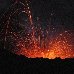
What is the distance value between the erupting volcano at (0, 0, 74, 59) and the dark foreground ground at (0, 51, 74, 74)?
6828 mm

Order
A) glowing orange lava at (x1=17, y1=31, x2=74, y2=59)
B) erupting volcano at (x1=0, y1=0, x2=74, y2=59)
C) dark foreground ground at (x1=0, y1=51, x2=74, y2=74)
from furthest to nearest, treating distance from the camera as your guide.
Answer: erupting volcano at (x1=0, y1=0, x2=74, y2=59) < glowing orange lava at (x1=17, y1=31, x2=74, y2=59) < dark foreground ground at (x1=0, y1=51, x2=74, y2=74)

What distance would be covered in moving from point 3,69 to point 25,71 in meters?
0.85

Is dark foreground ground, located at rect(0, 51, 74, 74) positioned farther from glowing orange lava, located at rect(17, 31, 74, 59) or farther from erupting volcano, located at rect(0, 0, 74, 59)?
erupting volcano, located at rect(0, 0, 74, 59)

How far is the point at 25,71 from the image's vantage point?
39.3 feet

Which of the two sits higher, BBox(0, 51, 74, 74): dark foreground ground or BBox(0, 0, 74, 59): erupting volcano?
BBox(0, 0, 74, 59): erupting volcano

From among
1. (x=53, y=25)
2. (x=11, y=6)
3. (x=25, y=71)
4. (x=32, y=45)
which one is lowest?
(x=25, y=71)

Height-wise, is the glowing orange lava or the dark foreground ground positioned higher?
the glowing orange lava

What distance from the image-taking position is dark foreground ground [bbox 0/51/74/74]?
1196cm

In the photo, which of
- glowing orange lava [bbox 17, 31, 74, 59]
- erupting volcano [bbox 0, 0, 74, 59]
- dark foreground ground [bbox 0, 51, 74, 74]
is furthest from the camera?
erupting volcano [bbox 0, 0, 74, 59]

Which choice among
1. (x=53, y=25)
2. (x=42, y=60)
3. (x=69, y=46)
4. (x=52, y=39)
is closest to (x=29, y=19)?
(x=53, y=25)

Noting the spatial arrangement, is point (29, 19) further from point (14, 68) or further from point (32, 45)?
point (14, 68)

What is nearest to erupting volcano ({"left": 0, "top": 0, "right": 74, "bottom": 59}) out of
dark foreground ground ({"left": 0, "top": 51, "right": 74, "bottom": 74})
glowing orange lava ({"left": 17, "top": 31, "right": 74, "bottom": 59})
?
glowing orange lava ({"left": 17, "top": 31, "right": 74, "bottom": 59})

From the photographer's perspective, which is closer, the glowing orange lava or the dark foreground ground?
the dark foreground ground

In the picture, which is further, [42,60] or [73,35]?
[73,35]
